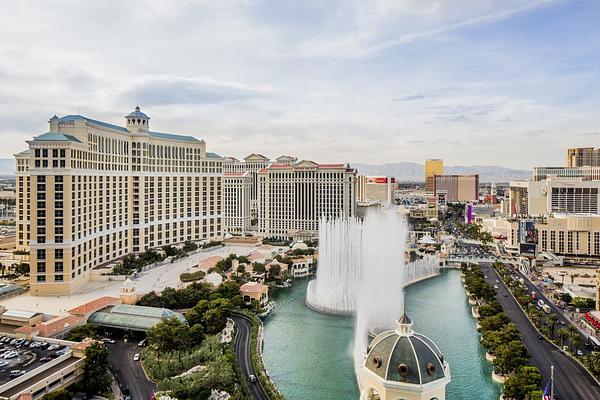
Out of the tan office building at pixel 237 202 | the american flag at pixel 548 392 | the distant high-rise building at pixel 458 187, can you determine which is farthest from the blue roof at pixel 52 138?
the distant high-rise building at pixel 458 187

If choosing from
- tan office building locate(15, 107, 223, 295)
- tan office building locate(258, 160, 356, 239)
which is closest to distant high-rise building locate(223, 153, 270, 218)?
tan office building locate(258, 160, 356, 239)

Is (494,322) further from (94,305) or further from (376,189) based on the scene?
(376,189)

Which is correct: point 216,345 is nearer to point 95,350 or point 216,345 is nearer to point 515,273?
point 95,350

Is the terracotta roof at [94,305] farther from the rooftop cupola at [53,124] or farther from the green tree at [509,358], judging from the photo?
the green tree at [509,358]

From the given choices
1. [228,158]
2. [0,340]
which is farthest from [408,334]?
[228,158]

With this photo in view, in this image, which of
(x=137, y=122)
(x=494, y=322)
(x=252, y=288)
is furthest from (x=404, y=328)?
(x=137, y=122)

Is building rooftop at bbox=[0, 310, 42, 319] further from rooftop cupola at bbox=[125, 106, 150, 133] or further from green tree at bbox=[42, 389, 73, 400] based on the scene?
rooftop cupola at bbox=[125, 106, 150, 133]
